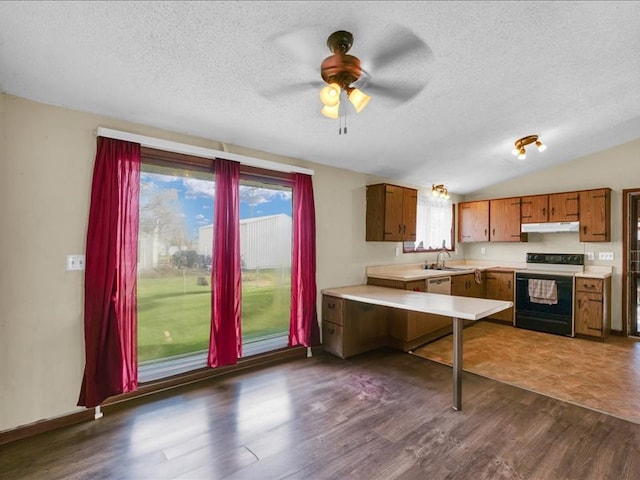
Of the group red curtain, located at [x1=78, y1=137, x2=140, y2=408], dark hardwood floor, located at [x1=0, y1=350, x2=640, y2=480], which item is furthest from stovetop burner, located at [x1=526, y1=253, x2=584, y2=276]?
red curtain, located at [x1=78, y1=137, x2=140, y2=408]

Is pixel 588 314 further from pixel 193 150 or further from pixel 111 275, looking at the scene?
pixel 111 275

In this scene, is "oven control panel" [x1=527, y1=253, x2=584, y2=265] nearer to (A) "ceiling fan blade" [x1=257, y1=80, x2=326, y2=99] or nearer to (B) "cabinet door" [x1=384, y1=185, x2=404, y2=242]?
(B) "cabinet door" [x1=384, y1=185, x2=404, y2=242]

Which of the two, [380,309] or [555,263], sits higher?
[555,263]

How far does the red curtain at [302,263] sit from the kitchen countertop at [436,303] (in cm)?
34

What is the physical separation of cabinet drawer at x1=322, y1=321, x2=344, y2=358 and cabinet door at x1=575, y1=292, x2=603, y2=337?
3477mm

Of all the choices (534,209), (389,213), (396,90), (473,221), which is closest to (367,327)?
(389,213)

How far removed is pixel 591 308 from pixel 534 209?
1670mm

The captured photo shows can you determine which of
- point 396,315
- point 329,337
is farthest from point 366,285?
point 329,337

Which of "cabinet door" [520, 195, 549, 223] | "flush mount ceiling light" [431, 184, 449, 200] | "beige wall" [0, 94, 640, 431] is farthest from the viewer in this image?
"flush mount ceiling light" [431, 184, 449, 200]

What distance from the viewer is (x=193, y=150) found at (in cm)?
285

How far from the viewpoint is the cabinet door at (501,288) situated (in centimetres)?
508

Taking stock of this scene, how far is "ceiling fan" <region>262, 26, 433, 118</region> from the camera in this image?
1.81m

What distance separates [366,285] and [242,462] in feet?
8.94


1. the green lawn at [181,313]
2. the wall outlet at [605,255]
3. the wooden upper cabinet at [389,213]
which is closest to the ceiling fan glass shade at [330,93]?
the green lawn at [181,313]
